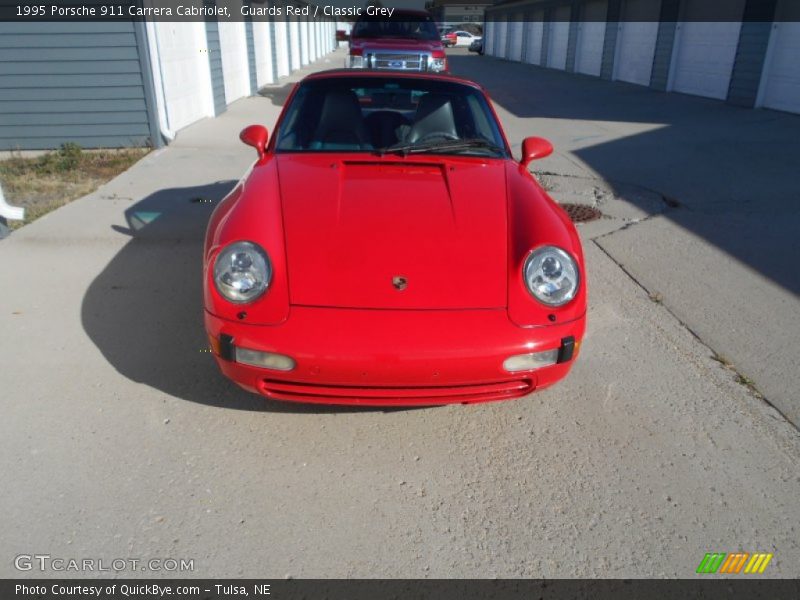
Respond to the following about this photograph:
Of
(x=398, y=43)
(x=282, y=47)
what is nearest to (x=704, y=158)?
(x=398, y=43)

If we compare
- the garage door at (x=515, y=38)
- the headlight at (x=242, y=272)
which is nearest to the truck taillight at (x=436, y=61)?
the headlight at (x=242, y=272)

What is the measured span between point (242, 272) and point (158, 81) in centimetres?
777

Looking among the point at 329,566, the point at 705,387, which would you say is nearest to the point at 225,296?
the point at 329,566

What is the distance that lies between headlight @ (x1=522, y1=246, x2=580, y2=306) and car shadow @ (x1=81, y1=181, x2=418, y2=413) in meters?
0.98

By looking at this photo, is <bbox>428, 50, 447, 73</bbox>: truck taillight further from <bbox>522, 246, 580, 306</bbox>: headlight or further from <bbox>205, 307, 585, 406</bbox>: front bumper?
<bbox>205, 307, 585, 406</bbox>: front bumper

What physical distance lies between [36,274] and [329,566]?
3.63 meters

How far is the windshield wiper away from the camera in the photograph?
360 centimetres

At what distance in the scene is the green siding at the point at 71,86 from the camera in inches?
341

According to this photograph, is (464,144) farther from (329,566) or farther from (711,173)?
(711,173)

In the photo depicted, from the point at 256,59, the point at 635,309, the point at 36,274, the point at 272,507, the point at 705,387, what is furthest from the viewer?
the point at 256,59

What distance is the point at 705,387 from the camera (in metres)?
3.32

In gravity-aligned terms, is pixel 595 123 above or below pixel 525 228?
below

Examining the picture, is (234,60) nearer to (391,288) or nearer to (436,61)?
(436,61)

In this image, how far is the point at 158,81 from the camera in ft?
30.1
